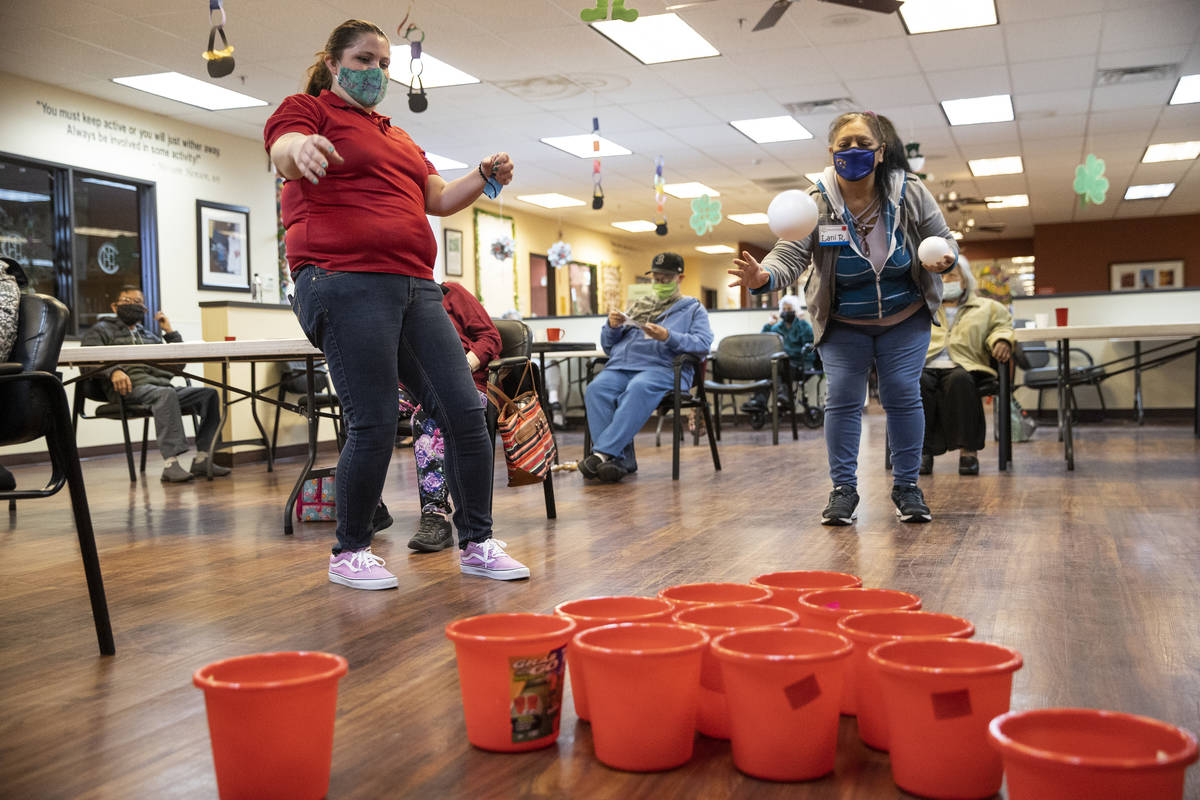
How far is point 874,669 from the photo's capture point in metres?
1.21

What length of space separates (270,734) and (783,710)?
57 centimetres

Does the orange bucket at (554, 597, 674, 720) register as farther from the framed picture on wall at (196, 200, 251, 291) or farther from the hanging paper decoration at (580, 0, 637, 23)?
the framed picture on wall at (196, 200, 251, 291)

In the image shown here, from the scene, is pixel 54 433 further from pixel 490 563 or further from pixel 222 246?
pixel 222 246

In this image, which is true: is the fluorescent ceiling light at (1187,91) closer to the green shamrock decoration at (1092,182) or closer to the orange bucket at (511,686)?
the green shamrock decoration at (1092,182)

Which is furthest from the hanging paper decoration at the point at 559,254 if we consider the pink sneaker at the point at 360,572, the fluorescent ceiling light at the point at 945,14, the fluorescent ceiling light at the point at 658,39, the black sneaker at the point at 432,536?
the pink sneaker at the point at 360,572

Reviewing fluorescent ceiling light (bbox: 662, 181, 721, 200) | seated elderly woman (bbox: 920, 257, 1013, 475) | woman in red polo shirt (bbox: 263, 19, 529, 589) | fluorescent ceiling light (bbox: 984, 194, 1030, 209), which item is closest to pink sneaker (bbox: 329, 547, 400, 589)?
woman in red polo shirt (bbox: 263, 19, 529, 589)

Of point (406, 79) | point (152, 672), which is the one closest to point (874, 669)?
point (152, 672)

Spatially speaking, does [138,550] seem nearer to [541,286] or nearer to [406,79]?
[406,79]

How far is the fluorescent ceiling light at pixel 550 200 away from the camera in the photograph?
40.3 feet

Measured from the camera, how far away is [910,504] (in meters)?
3.13

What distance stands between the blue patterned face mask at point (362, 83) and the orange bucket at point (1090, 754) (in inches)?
68.7

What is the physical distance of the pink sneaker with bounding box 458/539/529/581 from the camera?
236 cm

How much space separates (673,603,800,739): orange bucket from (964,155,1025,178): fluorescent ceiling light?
1019 cm

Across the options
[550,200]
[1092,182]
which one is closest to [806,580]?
[1092,182]
